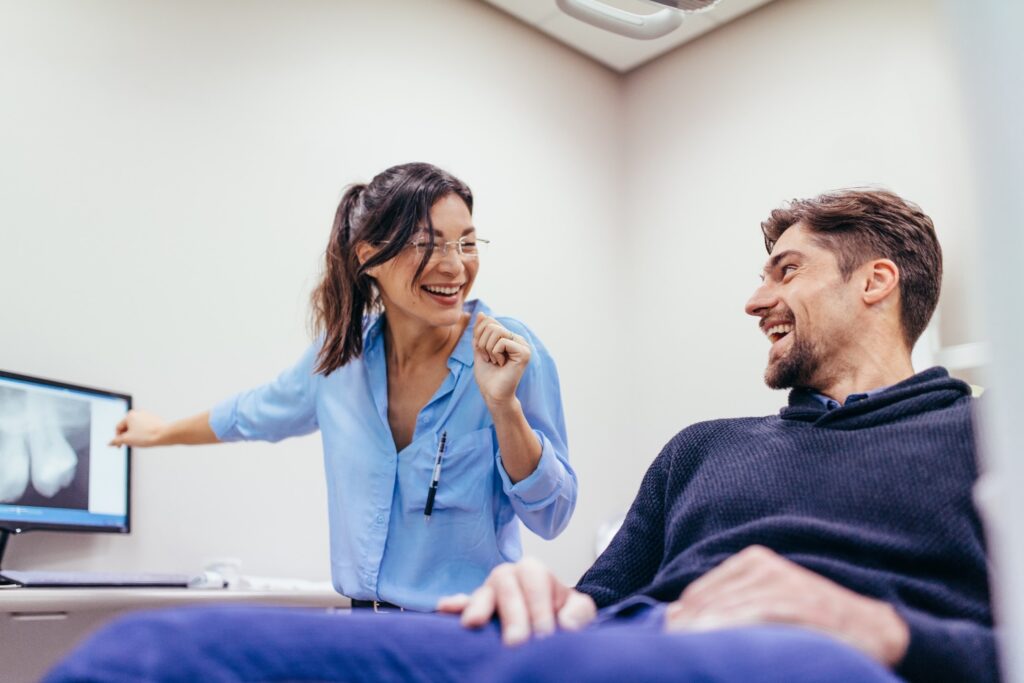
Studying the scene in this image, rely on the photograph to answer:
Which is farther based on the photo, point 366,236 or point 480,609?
point 366,236

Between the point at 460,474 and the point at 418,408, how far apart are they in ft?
0.58

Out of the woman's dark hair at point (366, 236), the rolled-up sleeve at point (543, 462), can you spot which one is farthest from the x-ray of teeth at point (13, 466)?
the rolled-up sleeve at point (543, 462)

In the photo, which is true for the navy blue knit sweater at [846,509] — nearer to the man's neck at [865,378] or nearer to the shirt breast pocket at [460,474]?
the man's neck at [865,378]

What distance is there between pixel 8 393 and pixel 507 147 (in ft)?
6.36

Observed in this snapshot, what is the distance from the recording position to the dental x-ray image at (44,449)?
1.93 m

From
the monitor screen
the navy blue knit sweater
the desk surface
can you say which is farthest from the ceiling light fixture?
the monitor screen

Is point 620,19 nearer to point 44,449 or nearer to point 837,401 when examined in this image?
point 837,401

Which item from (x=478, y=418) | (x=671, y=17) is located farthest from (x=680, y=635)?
(x=478, y=418)

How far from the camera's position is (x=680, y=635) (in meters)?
0.51

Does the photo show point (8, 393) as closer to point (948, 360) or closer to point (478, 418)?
point (478, 418)

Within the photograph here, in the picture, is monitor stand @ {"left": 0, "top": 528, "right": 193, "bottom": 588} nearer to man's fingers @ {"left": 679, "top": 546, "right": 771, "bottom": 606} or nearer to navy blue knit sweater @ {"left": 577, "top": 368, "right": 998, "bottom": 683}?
navy blue knit sweater @ {"left": 577, "top": 368, "right": 998, "bottom": 683}

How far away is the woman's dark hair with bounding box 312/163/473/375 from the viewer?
171 cm

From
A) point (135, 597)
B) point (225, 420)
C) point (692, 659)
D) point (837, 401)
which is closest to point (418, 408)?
point (225, 420)

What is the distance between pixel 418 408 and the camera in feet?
5.77
